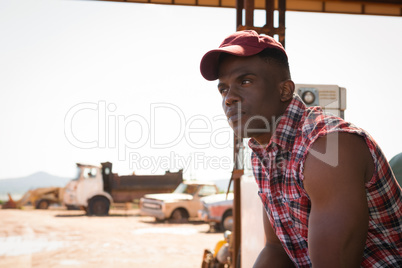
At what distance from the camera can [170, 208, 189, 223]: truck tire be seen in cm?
1588

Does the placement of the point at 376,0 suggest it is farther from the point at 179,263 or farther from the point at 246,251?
the point at 179,263

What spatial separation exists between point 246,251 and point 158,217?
1131 centimetres

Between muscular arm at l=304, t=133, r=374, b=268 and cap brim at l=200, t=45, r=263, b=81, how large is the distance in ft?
1.33

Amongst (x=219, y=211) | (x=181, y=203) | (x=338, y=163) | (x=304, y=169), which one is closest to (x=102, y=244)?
(x=219, y=211)

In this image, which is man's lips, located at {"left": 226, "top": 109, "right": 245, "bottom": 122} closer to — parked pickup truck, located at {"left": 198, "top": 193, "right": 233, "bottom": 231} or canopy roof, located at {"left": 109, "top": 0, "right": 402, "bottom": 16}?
canopy roof, located at {"left": 109, "top": 0, "right": 402, "bottom": 16}

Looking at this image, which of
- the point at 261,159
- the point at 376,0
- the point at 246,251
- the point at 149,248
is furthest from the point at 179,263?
the point at 261,159

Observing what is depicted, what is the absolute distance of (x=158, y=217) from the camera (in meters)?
15.9

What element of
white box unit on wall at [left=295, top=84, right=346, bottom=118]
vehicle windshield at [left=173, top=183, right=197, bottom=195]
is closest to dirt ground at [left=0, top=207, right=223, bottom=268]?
vehicle windshield at [left=173, top=183, right=197, bottom=195]

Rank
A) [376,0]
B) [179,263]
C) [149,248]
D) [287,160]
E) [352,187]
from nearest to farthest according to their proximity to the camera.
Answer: [352,187], [287,160], [376,0], [179,263], [149,248]

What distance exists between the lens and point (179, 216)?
52.4ft

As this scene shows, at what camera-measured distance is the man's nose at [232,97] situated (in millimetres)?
1371

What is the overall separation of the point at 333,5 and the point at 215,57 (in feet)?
23.0

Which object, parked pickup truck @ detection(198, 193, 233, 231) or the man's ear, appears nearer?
the man's ear

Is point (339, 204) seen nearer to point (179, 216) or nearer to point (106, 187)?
point (179, 216)
